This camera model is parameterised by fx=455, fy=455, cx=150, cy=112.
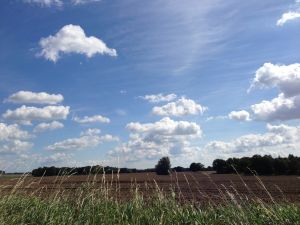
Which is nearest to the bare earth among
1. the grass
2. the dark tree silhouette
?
the grass

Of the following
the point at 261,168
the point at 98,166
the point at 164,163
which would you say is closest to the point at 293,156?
the point at 261,168

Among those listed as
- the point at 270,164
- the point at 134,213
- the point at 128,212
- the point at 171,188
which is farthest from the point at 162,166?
the point at 134,213

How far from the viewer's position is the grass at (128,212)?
9.23 metres

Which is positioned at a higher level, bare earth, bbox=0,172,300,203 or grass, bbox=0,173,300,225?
bare earth, bbox=0,172,300,203

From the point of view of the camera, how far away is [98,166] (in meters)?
13.1

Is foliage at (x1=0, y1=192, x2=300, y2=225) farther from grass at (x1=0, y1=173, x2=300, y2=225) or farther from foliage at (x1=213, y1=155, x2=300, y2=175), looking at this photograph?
foliage at (x1=213, y1=155, x2=300, y2=175)

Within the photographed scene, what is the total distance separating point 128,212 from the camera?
1095cm

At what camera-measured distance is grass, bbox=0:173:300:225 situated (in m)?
9.23

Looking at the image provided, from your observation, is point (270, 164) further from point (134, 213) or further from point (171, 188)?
point (134, 213)

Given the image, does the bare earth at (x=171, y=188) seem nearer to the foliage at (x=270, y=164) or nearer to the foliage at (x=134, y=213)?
the foliage at (x=134, y=213)

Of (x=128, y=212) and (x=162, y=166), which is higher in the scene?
(x=162, y=166)

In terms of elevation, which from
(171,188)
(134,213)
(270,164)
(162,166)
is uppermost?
(162,166)

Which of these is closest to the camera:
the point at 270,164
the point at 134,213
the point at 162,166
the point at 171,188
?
the point at 134,213

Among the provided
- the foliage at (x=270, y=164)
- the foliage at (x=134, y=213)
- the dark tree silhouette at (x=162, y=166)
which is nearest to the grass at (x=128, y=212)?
the foliage at (x=134, y=213)
